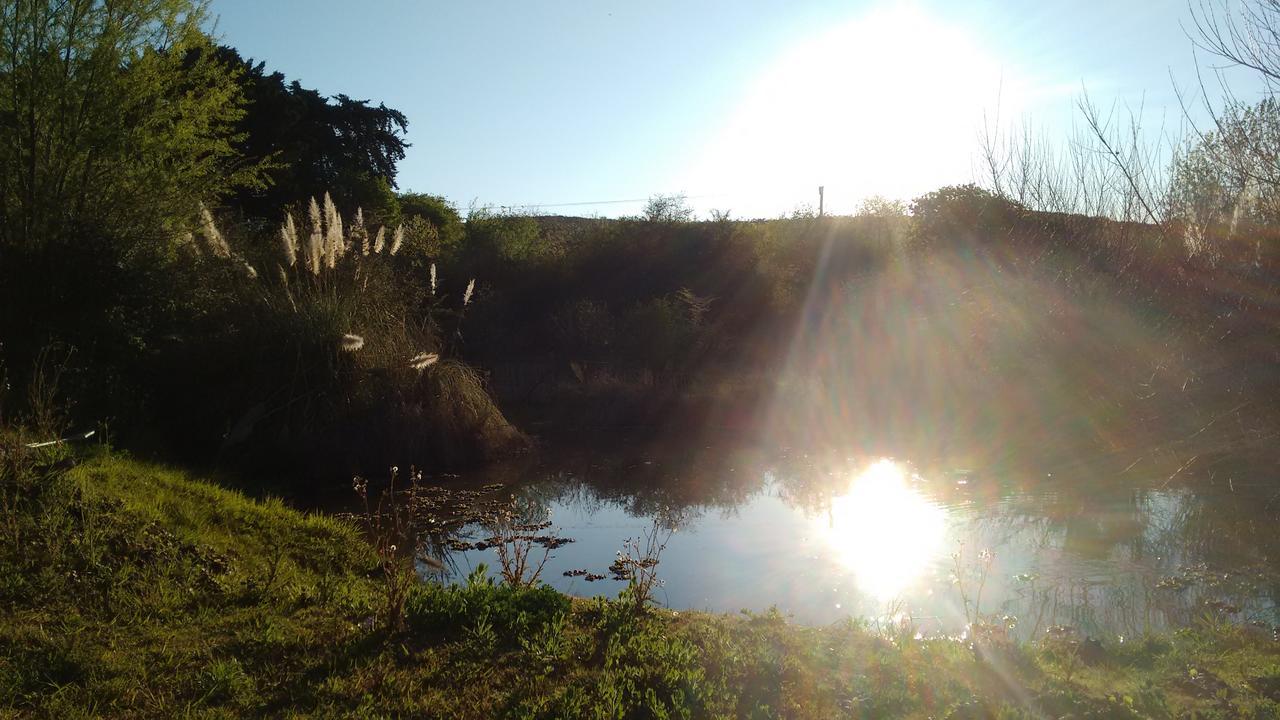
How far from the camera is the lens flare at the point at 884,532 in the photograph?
6.72 meters

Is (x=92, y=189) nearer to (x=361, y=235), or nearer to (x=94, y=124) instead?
(x=94, y=124)

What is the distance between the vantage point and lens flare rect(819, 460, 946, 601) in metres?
6.72

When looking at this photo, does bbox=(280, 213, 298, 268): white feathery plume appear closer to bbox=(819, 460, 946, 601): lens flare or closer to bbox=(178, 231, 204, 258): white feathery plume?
bbox=(178, 231, 204, 258): white feathery plume

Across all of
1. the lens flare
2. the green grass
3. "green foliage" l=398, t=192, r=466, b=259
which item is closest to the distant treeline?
the green grass

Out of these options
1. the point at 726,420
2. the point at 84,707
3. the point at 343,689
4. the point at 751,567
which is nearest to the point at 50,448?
the point at 84,707

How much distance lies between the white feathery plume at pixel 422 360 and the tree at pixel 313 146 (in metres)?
11.1

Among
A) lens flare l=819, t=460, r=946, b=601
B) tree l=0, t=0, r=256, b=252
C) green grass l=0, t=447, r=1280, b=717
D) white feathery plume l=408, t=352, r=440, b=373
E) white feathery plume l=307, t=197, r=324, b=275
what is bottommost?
lens flare l=819, t=460, r=946, b=601

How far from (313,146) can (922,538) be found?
2146cm

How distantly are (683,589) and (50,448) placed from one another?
171 inches

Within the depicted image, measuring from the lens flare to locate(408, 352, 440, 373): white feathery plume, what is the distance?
4783 mm

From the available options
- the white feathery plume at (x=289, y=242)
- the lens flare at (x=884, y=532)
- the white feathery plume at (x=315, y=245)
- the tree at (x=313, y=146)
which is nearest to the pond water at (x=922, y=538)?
the lens flare at (x=884, y=532)

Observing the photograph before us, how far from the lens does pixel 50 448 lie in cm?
552

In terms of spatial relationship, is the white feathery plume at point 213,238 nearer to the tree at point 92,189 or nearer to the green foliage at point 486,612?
the tree at point 92,189

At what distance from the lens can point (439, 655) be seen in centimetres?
407
